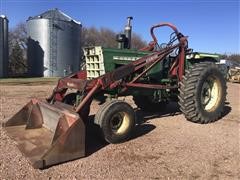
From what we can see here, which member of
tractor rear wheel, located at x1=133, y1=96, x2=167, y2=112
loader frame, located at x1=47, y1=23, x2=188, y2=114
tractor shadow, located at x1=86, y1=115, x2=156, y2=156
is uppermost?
loader frame, located at x1=47, y1=23, x2=188, y2=114

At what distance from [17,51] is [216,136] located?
91.8ft

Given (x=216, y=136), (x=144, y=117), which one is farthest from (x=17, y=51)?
(x=216, y=136)

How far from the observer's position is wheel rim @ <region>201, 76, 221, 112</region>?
7.43 metres

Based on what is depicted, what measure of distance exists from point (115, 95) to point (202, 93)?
2.14 meters

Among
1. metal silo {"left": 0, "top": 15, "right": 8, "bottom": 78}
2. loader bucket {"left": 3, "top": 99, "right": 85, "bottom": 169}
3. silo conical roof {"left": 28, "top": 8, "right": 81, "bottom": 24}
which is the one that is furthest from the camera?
silo conical roof {"left": 28, "top": 8, "right": 81, "bottom": 24}

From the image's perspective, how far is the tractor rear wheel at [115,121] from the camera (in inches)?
207

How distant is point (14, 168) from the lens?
4.32 metres

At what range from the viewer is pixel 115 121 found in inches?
217

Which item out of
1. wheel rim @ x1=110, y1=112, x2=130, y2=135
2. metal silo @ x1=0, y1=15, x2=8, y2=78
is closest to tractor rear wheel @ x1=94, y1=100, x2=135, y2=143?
wheel rim @ x1=110, y1=112, x2=130, y2=135

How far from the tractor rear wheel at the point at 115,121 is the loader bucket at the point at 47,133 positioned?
52cm

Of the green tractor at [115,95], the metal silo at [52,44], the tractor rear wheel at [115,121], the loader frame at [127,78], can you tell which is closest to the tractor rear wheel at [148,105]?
the green tractor at [115,95]

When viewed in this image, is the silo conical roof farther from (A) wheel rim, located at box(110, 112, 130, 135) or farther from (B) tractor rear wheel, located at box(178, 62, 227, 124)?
(A) wheel rim, located at box(110, 112, 130, 135)

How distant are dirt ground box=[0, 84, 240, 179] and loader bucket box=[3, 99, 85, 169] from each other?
4.4 inches

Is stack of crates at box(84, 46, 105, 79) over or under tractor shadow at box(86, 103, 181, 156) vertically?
over
